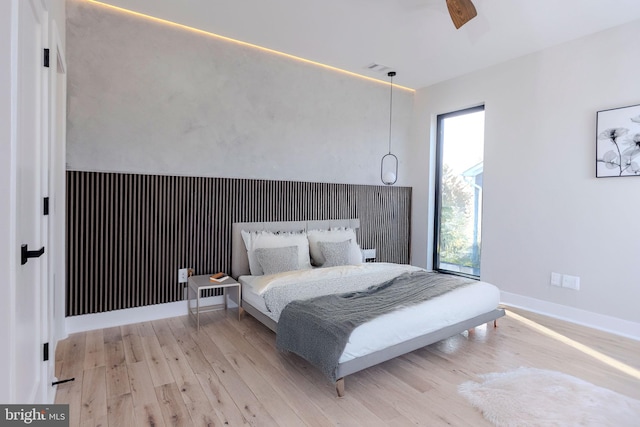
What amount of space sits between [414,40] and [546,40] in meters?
1.42

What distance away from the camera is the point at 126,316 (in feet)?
11.2

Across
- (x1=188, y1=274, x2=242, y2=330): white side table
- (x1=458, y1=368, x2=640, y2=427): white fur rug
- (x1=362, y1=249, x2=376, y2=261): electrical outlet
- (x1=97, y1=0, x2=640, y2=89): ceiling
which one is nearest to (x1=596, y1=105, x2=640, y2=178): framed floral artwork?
(x1=97, y1=0, x2=640, y2=89): ceiling

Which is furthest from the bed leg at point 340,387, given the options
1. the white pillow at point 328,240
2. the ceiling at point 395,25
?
the ceiling at point 395,25

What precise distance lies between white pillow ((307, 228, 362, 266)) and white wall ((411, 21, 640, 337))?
1.77 meters

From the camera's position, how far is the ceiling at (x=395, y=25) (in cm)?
313

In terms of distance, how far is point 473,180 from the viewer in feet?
15.9

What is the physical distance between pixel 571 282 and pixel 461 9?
9.99ft

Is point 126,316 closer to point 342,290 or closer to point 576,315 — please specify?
point 342,290

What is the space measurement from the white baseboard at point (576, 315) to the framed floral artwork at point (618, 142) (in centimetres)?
144

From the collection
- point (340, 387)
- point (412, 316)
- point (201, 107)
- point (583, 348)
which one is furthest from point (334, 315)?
point (201, 107)

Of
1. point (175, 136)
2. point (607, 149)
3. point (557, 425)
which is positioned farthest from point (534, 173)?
point (175, 136)

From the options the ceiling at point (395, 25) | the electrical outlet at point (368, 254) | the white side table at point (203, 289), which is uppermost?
the ceiling at point (395, 25)

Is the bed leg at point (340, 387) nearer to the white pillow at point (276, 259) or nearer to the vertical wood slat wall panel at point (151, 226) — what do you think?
the white pillow at point (276, 259)

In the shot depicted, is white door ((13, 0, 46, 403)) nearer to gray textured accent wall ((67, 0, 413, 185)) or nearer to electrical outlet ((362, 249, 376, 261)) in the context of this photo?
gray textured accent wall ((67, 0, 413, 185))
